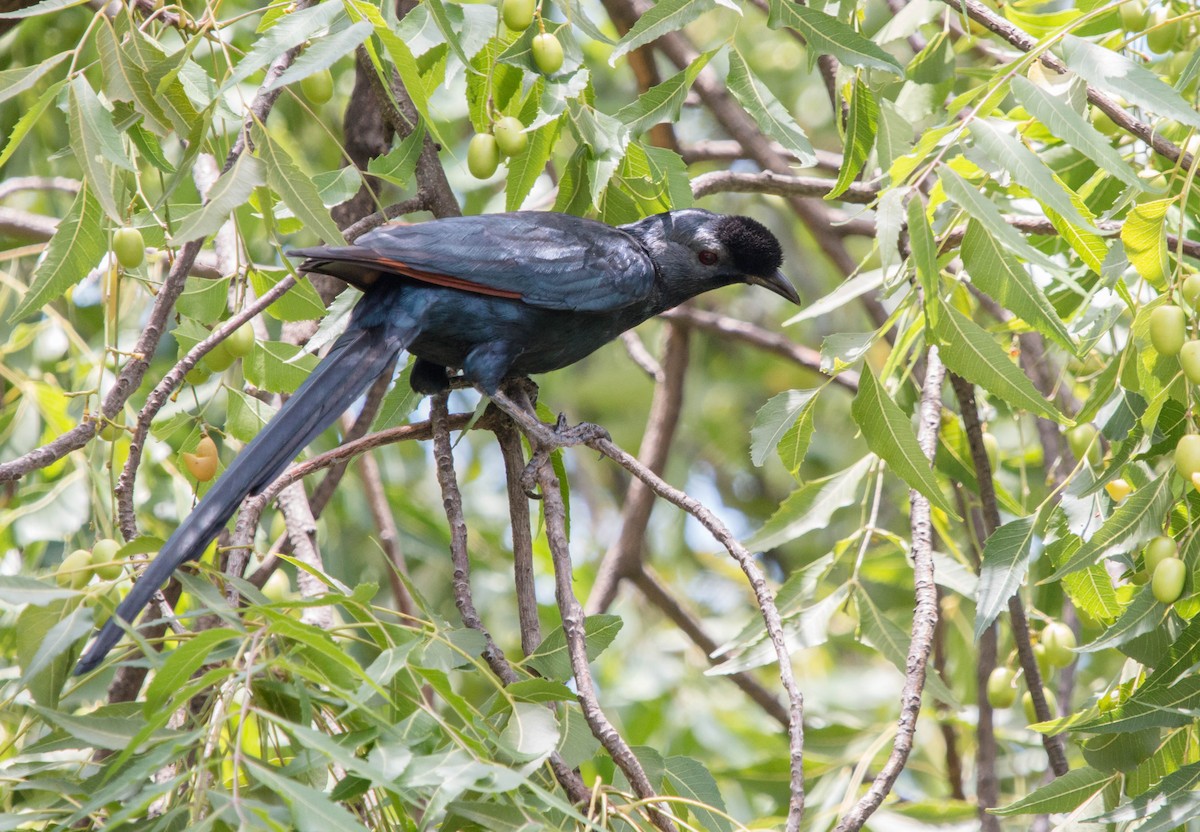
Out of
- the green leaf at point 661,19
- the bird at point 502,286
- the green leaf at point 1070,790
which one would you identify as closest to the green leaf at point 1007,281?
the green leaf at point 661,19

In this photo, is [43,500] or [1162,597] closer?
[1162,597]

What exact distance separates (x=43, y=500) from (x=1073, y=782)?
3.05 m

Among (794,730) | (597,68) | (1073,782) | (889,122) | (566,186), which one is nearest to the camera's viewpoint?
(794,730)

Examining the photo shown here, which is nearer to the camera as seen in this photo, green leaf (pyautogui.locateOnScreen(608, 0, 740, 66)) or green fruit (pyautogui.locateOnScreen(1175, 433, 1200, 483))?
green fruit (pyautogui.locateOnScreen(1175, 433, 1200, 483))

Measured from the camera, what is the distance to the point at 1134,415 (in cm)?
261

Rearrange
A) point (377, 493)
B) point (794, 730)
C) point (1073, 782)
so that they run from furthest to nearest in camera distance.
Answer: point (377, 493), point (1073, 782), point (794, 730)

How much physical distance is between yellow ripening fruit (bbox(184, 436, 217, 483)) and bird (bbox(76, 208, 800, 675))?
1.05 feet

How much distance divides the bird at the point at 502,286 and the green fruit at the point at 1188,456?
184 cm

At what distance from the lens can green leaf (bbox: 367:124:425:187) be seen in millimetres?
2975

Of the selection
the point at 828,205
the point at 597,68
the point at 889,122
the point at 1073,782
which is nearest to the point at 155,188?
the point at 597,68

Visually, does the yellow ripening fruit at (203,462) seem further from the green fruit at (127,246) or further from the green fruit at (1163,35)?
the green fruit at (1163,35)

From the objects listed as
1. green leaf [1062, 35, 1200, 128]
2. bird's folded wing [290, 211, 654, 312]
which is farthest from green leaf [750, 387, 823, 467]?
bird's folded wing [290, 211, 654, 312]

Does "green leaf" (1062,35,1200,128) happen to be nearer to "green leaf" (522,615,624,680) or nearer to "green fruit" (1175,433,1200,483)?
"green fruit" (1175,433,1200,483)

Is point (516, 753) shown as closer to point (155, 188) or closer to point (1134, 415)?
point (1134, 415)
